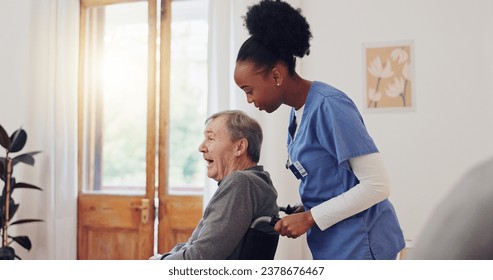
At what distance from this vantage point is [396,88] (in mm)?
2211

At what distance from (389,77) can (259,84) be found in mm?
1318

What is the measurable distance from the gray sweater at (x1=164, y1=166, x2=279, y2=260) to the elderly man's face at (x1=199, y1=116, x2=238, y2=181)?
0.44ft

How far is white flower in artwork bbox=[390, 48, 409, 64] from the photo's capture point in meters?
2.19

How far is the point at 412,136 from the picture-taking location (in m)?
2.16

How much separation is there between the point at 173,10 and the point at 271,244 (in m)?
1.77

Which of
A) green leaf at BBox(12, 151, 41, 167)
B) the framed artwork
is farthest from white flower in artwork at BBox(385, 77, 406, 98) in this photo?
green leaf at BBox(12, 151, 41, 167)

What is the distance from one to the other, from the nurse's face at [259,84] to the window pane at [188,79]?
1473 mm

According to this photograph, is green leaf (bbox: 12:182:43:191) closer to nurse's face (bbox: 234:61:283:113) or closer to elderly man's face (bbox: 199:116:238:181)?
elderly man's face (bbox: 199:116:238:181)

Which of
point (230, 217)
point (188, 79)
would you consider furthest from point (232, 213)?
point (188, 79)

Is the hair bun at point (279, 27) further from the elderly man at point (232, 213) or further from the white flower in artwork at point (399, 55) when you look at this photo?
the white flower in artwork at point (399, 55)

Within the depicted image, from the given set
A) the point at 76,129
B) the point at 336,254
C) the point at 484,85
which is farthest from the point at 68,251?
the point at 484,85

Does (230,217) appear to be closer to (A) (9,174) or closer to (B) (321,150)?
(B) (321,150)

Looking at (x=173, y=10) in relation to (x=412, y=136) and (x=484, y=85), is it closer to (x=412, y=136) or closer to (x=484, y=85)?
(x=412, y=136)

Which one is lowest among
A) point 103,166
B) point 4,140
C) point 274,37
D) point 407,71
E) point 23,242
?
point 23,242
